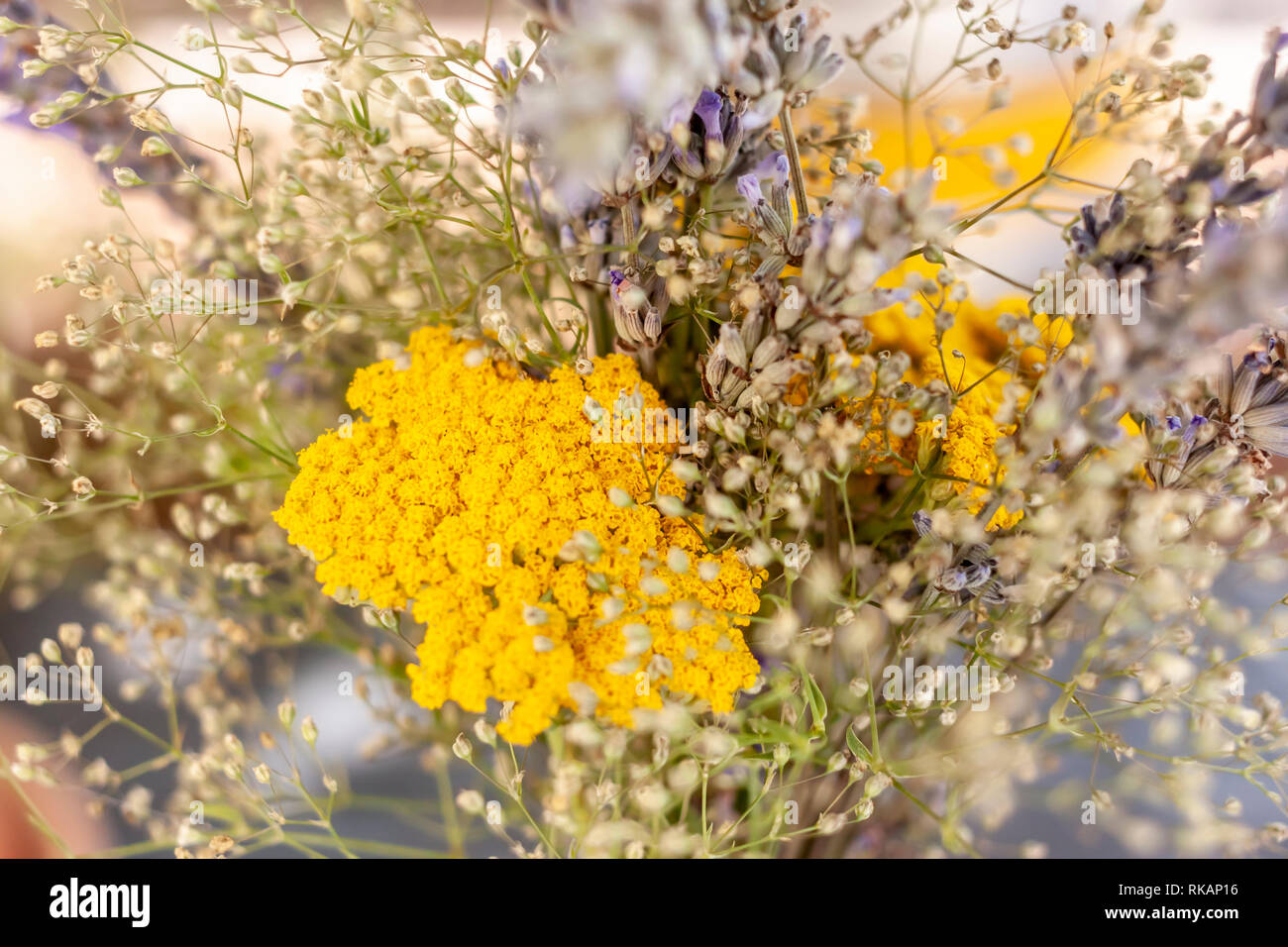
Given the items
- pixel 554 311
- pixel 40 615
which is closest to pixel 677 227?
pixel 554 311

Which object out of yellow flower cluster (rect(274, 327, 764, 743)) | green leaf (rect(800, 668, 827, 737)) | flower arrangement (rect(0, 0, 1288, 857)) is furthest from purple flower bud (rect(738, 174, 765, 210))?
green leaf (rect(800, 668, 827, 737))

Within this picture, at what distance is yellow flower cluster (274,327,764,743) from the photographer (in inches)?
13.8

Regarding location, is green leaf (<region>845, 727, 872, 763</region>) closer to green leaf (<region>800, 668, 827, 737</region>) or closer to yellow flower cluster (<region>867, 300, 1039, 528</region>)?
green leaf (<region>800, 668, 827, 737</region>)

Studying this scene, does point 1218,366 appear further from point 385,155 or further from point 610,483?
point 385,155

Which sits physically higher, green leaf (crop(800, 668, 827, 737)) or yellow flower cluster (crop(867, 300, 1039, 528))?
yellow flower cluster (crop(867, 300, 1039, 528))

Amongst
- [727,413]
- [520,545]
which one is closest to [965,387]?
[727,413]

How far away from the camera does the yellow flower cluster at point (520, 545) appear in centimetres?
35

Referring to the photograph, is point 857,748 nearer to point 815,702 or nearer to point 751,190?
point 815,702

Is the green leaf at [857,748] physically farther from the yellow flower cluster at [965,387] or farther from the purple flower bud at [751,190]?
the purple flower bud at [751,190]

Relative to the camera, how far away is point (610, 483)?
1.31ft

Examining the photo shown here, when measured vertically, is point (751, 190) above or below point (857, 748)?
above

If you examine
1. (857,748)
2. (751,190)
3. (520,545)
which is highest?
(751,190)

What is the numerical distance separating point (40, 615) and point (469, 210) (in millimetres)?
616

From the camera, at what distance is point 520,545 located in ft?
1.24
